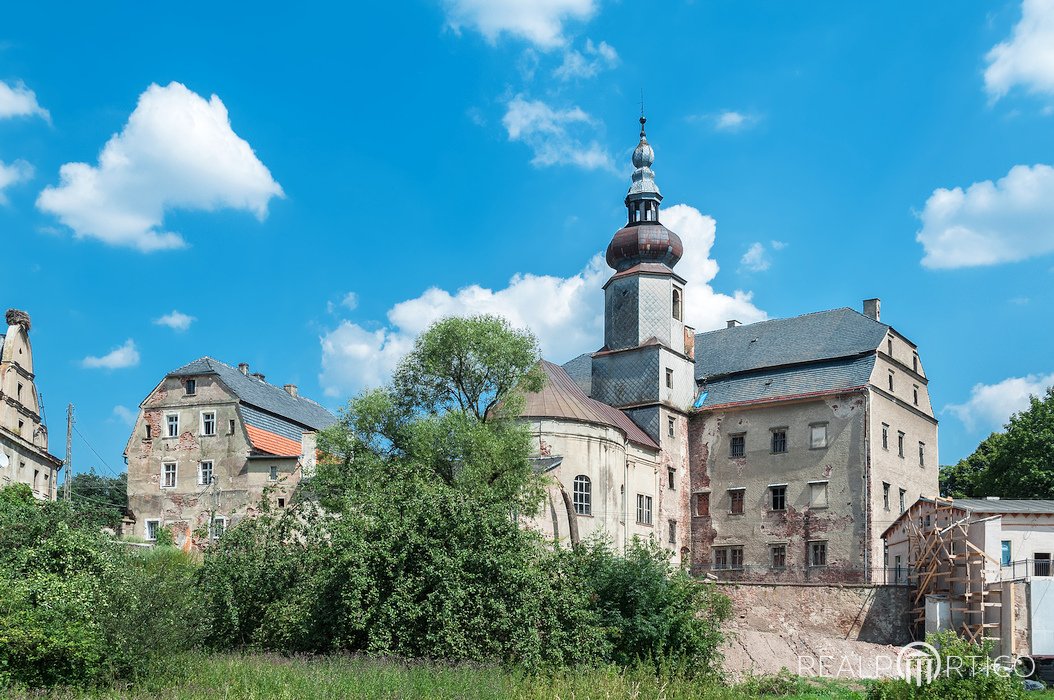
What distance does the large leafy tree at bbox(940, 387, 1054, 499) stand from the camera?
4753 cm

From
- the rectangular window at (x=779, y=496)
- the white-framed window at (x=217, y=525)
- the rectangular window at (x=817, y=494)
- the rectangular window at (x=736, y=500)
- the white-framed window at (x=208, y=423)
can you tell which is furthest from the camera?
the rectangular window at (x=736, y=500)

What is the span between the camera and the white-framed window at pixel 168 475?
151 feet

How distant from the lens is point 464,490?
84.2 feet

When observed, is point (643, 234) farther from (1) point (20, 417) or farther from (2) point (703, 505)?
(1) point (20, 417)

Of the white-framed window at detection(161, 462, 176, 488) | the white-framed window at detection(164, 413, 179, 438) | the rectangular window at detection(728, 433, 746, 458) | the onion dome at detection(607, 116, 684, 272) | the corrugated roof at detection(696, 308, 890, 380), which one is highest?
the onion dome at detection(607, 116, 684, 272)

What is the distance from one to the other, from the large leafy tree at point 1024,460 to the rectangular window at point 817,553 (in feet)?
34.6

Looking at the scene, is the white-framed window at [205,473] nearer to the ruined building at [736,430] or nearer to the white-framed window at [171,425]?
the white-framed window at [171,425]

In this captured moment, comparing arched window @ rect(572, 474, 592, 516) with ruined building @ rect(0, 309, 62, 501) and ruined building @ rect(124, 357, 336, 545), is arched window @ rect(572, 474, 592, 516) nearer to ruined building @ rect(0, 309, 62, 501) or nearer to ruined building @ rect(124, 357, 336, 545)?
ruined building @ rect(124, 357, 336, 545)

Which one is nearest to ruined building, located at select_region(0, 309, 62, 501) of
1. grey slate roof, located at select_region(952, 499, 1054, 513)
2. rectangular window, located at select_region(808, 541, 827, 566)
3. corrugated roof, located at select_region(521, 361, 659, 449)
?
A: corrugated roof, located at select_region(521, 361, 659, 449)

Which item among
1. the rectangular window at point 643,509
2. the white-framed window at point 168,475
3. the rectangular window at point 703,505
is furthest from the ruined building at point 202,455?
the rectangular window at point 703,505

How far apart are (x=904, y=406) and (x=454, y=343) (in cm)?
2186

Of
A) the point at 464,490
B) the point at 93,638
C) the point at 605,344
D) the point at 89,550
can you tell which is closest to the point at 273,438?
the point at 605,344

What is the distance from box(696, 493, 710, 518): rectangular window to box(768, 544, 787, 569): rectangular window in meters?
3.22

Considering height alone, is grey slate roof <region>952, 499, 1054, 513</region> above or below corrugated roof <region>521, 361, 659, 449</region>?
below
